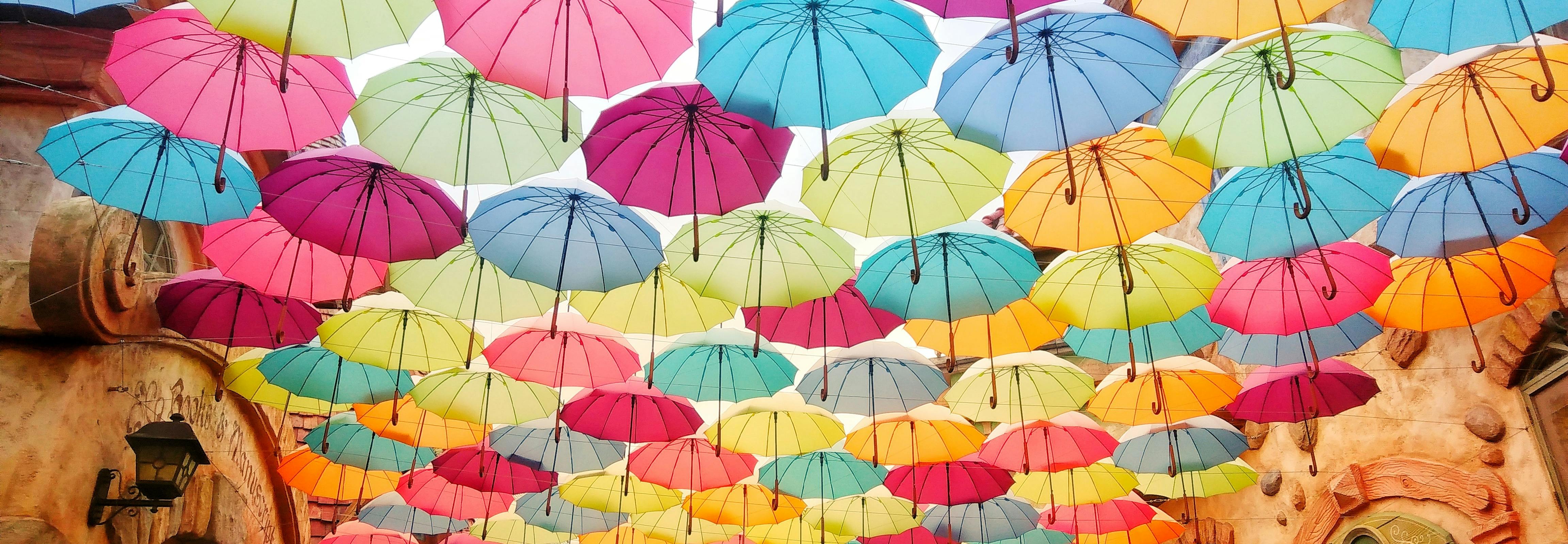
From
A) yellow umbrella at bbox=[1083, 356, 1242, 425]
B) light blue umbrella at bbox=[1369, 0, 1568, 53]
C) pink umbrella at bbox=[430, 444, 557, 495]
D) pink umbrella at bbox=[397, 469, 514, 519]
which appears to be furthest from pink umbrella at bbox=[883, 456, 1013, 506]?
light blue umbrella at bbox=[1369, 0, 1568, 53]

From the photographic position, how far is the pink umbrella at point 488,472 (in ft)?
30.6

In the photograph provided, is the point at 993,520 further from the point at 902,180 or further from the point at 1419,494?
the point at 902,180

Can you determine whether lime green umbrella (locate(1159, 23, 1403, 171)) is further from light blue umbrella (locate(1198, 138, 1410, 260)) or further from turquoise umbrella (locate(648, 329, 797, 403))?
turquoise umbrella (locate(648, 329, 797, 403))

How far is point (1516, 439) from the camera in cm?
781

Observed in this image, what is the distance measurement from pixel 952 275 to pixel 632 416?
10.9ft

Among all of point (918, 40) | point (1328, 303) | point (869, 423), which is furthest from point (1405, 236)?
point (869, 423)

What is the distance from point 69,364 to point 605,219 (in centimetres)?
428

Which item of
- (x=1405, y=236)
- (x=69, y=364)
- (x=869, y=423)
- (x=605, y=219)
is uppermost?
(x=1405, y=236)

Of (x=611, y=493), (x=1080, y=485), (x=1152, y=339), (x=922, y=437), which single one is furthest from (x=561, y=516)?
(x=1152, y=339)

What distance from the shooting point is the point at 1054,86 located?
5.48 m

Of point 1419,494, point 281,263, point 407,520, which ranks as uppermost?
point 281,263

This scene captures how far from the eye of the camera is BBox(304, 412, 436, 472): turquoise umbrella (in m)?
9.05

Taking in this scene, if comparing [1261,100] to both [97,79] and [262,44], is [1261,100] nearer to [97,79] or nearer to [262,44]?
[262,44]

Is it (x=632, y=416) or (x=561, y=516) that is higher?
(x=632, y=416)
